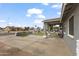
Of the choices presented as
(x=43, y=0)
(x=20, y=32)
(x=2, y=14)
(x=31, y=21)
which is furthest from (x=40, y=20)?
(x=43, y=0)

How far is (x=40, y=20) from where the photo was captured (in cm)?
1247

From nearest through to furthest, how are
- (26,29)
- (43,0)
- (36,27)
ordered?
(43,0)
(36,27)
(26,29)

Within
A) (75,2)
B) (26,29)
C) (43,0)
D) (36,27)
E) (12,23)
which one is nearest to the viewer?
(75,2)

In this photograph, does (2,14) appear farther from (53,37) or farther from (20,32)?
(53,37)

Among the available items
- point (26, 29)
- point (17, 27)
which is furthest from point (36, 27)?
point (17, 27)

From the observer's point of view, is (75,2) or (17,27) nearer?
(75,2)

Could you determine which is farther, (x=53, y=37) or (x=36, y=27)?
(x=53, y=37)

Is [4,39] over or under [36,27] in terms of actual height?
under

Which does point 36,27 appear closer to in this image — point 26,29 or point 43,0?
point 26,29

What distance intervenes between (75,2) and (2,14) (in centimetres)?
905

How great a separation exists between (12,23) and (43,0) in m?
7.81

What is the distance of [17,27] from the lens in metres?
12.5

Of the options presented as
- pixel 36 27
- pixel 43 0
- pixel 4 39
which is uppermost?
pixel 43 0

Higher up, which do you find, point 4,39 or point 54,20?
point 54,20
